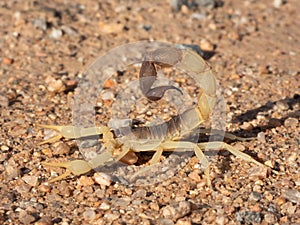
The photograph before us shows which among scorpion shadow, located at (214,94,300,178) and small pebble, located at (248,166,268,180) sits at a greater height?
scorpion shadow, located at (214,94,300,178)

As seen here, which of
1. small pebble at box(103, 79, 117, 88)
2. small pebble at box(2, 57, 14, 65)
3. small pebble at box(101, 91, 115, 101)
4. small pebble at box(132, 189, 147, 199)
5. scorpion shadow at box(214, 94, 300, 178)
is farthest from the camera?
small pebble at box(2, 57, 14, 65)

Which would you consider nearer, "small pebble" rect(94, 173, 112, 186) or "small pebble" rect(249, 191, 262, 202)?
"small pebble" rect(249, 191, 262, 202)

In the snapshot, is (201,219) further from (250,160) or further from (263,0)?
(263,0)

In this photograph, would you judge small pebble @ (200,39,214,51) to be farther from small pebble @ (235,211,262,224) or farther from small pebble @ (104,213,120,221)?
small pebble @ (104,213,120,221)

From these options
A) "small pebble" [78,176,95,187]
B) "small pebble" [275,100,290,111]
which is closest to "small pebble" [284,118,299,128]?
"small pebble" [275,100,290,111]

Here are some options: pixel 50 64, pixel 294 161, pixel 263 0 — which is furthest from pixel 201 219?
pixel 263 0

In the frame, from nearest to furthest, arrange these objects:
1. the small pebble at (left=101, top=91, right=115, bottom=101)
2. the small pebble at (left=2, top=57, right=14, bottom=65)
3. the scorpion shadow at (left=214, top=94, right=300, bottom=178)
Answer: the scorpion shadow at (left=214, top=94, right=300, bottom=178) → the small pebble at (left=101, top=91, right=115, bottom=101) → the small pebble at (left=2, top=57, right=14, bottom=65)

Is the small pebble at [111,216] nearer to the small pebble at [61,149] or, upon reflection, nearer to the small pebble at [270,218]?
the small pebble at [61,149]

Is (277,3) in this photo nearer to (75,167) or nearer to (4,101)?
(4,101)
